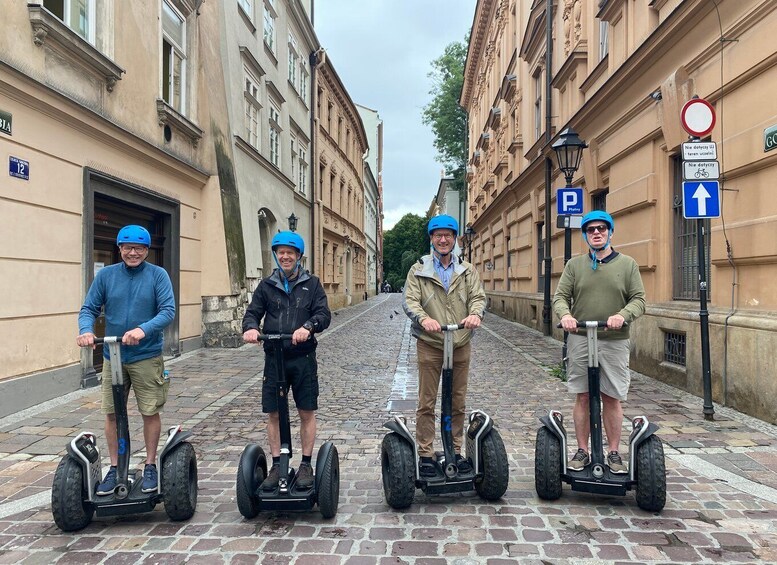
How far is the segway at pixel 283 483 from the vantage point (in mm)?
3348

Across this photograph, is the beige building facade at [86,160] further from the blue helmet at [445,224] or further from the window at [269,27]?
the blue helmet at [445,224]

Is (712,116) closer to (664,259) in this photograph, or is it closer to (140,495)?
(664,259)

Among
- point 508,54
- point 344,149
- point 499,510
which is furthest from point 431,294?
point 344,149

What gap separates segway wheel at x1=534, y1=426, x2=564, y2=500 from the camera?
365 cm

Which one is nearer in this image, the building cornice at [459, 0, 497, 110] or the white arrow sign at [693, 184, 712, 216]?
the white arrow sign at [693, 184, 712, 216]

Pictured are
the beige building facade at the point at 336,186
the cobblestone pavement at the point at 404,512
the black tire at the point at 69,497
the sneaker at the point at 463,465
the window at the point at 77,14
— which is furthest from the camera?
the beige building facade at the point at 336,186

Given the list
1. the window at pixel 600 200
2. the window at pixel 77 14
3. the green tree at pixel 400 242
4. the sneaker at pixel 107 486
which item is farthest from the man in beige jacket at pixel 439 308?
the green tree at pixel 400 242

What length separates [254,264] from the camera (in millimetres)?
12828

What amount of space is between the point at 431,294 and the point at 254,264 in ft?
31.6

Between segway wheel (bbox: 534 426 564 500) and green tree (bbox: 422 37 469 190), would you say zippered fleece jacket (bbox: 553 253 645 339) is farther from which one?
green tree (bbox: 422 37 469 190)

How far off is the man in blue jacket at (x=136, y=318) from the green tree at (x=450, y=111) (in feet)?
115

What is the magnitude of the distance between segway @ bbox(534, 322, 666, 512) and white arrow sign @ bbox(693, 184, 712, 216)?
3009 mm

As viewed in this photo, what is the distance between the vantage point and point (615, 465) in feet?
12.0

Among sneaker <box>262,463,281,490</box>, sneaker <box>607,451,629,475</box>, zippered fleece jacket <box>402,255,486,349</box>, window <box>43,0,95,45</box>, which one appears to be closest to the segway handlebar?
zippered fleece jacket <box>402,255,486,349</box>
